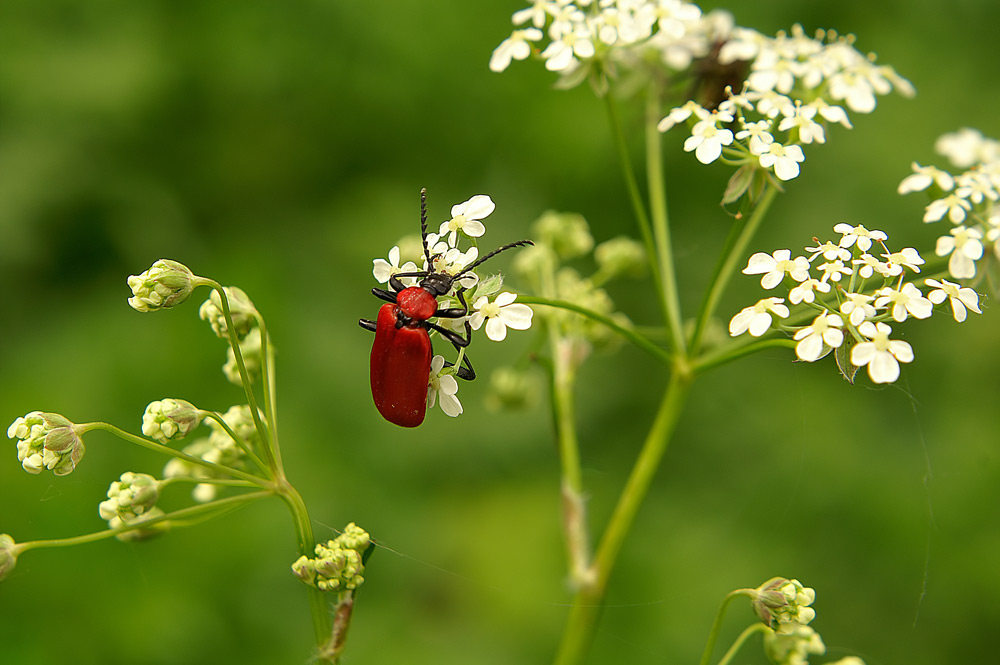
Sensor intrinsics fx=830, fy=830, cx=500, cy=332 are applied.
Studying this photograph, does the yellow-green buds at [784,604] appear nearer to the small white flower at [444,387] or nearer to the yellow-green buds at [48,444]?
the small white flower at [444,387]

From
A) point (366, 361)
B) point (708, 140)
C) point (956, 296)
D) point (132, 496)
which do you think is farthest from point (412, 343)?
point (366, 361)

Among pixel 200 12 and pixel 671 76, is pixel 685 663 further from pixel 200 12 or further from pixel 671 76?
pixel 200 12

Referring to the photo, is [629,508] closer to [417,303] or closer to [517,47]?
[417,303]

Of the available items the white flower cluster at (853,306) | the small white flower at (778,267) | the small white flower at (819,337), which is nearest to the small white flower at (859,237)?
the white flower cluster at (853,306)

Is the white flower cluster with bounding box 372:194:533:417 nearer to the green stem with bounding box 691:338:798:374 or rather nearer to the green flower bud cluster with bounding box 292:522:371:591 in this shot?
the green flower bud cluster with bounding box 292:522:371:591

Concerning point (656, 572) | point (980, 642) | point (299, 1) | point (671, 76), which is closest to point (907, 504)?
point (980, 642)

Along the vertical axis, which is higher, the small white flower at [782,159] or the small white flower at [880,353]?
the small white flower at [782,159]
